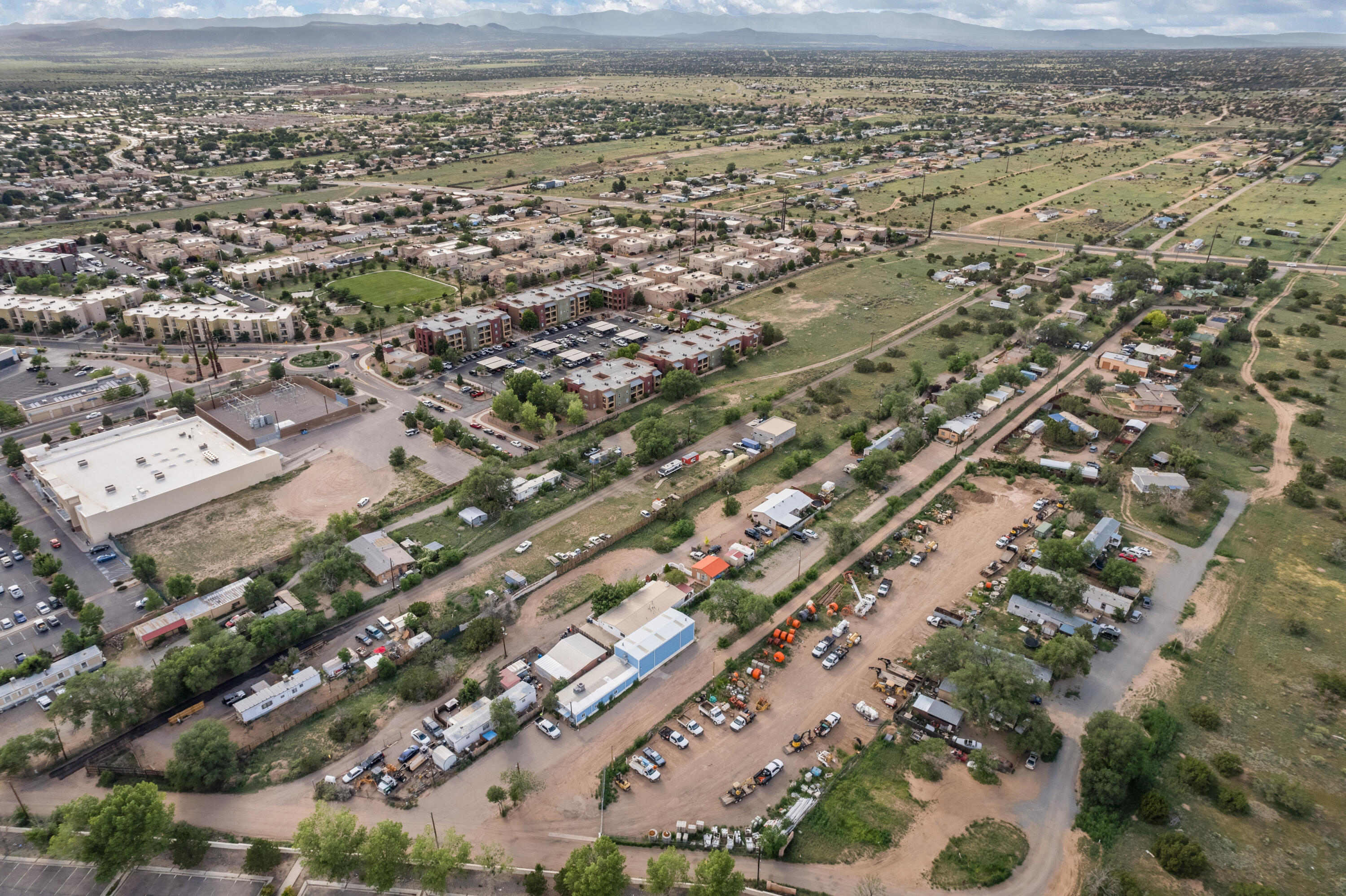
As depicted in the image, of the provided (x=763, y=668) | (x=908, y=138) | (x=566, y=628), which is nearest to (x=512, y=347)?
(x=566, y=628)

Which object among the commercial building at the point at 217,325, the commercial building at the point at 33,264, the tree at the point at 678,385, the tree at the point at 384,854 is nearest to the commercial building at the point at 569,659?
the tree at the point at 384,854

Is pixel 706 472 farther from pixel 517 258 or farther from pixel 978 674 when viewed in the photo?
pixel 517 258

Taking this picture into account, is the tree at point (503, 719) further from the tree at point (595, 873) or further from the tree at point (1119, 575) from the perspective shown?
the tree at point (1119, 575)

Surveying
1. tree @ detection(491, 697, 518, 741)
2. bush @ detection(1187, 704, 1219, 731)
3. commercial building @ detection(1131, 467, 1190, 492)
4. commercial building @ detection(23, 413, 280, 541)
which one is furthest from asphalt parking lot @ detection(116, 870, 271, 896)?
commercial building @ detection(1131, 467, 1190, 492)

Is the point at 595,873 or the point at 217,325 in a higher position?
the point at 217,325

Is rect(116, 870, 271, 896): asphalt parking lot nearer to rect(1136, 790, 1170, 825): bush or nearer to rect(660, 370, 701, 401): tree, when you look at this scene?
rect(1136, 790, 1170, 825): bush

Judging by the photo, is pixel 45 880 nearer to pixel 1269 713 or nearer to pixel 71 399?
pixel 71 399

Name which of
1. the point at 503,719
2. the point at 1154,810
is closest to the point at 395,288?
the point at 503,719
